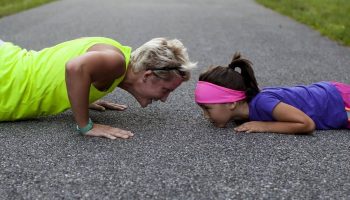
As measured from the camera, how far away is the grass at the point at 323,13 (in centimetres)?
908

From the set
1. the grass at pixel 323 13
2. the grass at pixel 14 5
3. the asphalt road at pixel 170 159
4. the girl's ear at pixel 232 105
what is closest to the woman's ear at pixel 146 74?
the asphalt road at pixel 170 159

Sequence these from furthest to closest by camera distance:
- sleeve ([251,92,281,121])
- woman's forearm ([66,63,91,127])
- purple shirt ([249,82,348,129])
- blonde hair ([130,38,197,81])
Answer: purple shirt ([249,82,348,129]) → sleeve ([251,92,281,121]) → blonde hair ([130,38,197,81]) → woman's forearm ([66,63,91,127])

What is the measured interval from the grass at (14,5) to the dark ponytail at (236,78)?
9208mm

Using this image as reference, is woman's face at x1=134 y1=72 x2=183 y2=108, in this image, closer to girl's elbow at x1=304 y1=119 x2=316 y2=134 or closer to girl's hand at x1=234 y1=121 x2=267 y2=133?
girl's hand at x1=234 y1=121 x2=267 y2=133

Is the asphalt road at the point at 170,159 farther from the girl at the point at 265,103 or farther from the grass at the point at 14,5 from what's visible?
the grass at the point at 14,5

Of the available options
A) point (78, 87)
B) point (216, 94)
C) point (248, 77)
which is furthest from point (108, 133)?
point (248, 77)

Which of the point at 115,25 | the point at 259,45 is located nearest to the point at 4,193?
the point at 259,45

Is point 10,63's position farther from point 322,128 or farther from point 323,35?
point 323,35

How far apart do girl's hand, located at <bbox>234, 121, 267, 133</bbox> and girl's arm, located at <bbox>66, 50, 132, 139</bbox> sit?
0.80 meters

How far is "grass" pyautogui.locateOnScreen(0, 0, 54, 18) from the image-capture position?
486 inches

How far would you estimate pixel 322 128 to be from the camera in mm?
3730

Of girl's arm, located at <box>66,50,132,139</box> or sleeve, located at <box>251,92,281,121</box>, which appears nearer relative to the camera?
girl's arm, located at <box>66,50,132,139</box>

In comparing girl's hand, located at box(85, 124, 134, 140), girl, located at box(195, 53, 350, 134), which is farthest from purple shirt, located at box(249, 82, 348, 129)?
girl's hand, located at box(85, 124, 134, 140)

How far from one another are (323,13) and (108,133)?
969 centimetres
